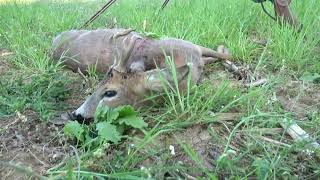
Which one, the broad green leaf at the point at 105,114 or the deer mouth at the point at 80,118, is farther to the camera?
the deer mouth at the point at 80,118

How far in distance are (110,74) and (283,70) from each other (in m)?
1.45

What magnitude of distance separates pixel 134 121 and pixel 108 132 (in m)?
0.19

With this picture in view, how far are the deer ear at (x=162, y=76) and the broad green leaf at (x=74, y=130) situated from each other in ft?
1.78

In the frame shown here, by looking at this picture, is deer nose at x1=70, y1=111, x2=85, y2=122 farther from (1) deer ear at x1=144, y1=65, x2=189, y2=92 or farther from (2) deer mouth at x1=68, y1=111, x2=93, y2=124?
(1) deer ear at x1=144, y1=65, x2=189, y2=92

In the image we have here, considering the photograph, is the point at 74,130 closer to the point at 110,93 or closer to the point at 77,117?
the point at 77,117

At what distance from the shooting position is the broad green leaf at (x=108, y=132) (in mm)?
2611

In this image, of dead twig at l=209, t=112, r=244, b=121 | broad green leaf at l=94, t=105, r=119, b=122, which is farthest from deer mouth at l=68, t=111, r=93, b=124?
dead twig at l=209, t=112, r=244, b=121

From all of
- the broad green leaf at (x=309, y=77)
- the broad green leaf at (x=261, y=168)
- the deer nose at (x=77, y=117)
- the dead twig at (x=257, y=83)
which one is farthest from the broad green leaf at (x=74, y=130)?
the broad green leaf at (x=309, y=77)

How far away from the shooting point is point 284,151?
250 centimetres

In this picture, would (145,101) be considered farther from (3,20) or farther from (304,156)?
(3,20)

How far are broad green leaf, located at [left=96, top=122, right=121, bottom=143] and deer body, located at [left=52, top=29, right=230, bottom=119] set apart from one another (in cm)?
31

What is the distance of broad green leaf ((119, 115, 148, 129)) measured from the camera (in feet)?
8.94

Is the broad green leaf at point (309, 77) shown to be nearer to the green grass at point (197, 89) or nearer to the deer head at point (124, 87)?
the green grass at point (197, 89)

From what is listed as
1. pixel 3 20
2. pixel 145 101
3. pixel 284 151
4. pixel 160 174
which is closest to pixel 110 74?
pixel 145 101
